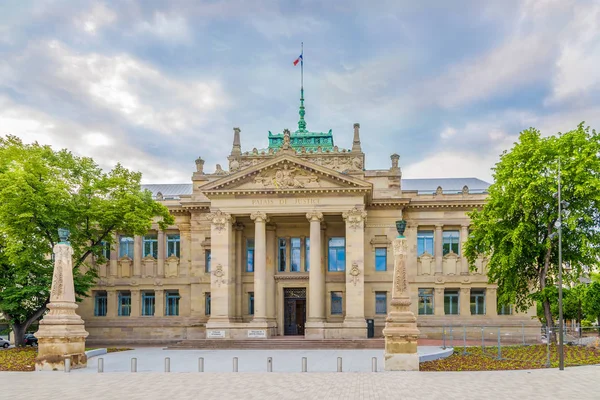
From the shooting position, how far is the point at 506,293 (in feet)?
135

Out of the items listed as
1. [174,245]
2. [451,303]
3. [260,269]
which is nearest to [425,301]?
[451,303]

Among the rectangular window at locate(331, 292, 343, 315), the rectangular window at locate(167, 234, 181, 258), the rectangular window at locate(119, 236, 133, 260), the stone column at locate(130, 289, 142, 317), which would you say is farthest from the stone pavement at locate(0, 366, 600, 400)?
the rectangular window at locate(119, 236, 133, 260)

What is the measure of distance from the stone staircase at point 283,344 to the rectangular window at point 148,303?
1138cm

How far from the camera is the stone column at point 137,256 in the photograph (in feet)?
178

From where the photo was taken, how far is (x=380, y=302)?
5178 cm

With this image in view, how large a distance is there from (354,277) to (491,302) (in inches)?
550

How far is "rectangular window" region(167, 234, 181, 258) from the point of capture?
5484 centimetres

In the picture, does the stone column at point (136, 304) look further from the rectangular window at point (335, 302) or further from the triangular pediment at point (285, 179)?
the rectangular window at point (335, 302)

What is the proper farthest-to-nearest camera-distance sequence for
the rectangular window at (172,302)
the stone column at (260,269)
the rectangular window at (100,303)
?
the rectangular window at (100,303) < the rectangular window at (172,302) < the stone column at (260,269)

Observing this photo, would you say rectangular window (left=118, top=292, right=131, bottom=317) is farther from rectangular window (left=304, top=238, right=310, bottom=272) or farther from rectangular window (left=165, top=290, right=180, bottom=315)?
rectangular window (left=304, top=238, right=310, bottom=272)

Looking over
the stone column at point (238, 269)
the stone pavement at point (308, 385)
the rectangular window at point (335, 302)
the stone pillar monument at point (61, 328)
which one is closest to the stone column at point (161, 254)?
the stone column at point (238, 269)

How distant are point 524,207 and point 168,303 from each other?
105 feet

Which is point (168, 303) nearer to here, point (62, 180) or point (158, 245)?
point (158, 245)

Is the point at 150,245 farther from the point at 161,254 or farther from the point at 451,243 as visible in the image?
the point at 451,243
